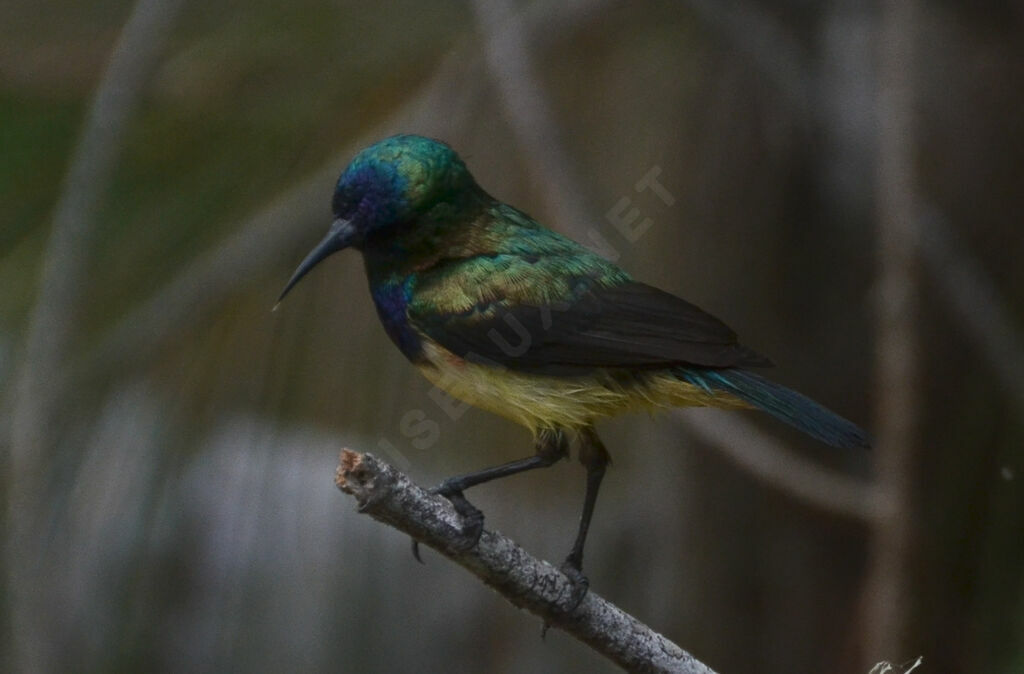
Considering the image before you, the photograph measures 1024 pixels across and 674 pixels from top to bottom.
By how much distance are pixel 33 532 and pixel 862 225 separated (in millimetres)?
2235

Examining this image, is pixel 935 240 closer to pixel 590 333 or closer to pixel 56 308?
pixel 590 333

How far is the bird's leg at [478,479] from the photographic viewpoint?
72.2 inches

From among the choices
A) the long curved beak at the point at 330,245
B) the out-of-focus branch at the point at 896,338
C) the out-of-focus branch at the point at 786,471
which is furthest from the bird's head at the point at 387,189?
the out-of-focus branch at the point at 786,471

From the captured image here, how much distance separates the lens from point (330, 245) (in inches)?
79.5

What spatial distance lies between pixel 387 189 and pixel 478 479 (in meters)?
0.45

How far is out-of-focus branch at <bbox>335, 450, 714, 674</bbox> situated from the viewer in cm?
171

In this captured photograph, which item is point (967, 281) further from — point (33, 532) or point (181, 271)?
point (33, 532)

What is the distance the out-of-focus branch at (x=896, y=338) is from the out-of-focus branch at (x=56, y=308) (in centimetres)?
160

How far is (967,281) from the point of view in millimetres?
3346

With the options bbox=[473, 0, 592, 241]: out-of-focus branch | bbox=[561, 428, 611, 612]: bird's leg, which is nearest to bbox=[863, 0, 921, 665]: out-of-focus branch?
bbox=[473, 0, 592, 241]: out-of-focus branch

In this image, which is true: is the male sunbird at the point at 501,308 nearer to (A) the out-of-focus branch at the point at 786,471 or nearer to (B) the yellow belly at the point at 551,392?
(B) the yellow belly at the point at 551,392

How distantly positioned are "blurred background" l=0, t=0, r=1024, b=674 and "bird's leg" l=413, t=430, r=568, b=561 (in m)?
0.77

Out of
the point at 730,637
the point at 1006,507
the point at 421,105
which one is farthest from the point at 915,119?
the point at 730,637

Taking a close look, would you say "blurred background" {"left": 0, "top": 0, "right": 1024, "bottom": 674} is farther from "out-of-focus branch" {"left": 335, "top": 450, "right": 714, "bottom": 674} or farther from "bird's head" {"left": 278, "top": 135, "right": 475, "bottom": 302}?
"out-of-focus branch" {"left": 335, "top": 450, "right": 714, "bottom": 674}
